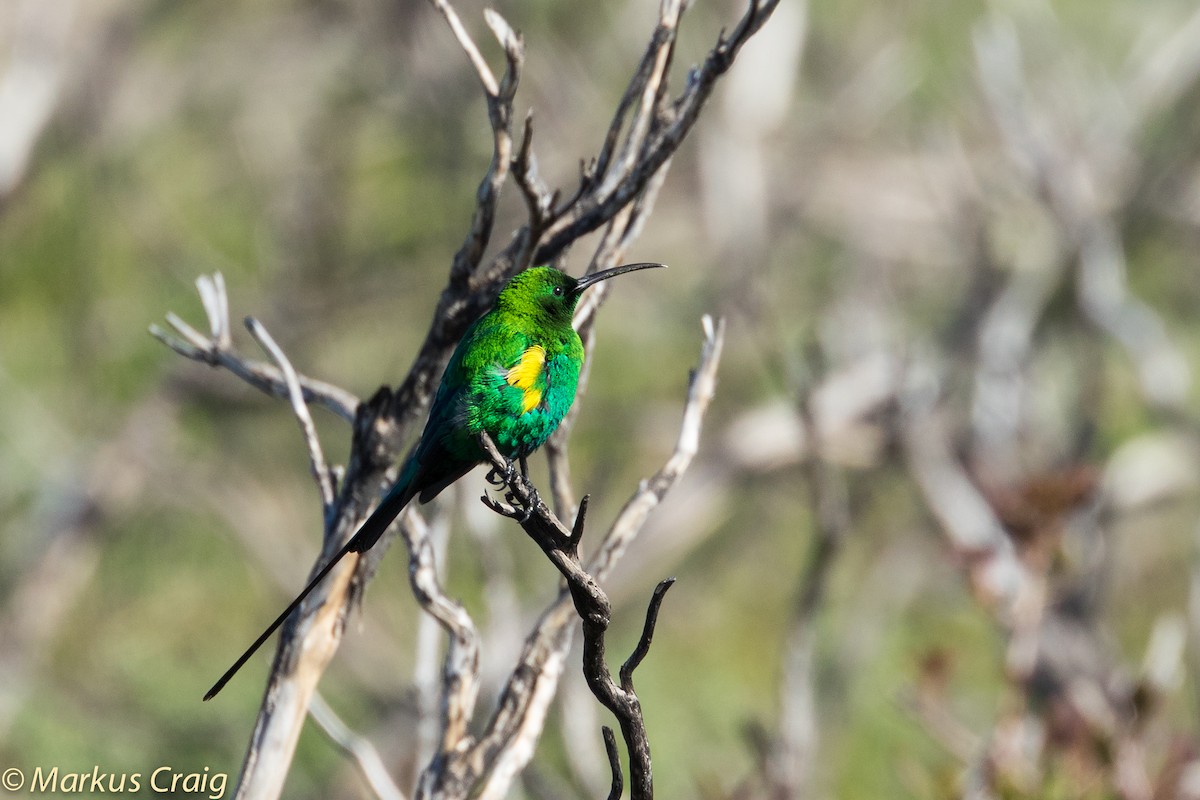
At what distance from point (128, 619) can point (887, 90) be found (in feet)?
18.8

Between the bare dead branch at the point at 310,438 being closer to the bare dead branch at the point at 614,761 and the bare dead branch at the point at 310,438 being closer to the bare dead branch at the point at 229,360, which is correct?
the bare dead branch at the point at 229,360

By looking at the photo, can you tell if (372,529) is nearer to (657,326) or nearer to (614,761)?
(614,761)

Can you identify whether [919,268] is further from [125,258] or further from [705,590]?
[125,258]

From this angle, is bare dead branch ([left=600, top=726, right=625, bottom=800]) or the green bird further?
the green bird

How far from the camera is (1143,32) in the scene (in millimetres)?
9281

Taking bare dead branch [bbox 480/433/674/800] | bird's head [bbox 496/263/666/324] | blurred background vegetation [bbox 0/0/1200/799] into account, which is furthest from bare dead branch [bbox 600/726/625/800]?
blurred background vegetation [bbox 0/0/1200/799]

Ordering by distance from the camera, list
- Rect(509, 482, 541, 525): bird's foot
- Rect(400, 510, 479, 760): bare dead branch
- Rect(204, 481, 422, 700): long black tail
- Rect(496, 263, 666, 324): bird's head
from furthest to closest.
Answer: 1. Rect(496, 263, 666, 324): bird's head
2. Rect(400, 510, 479, 760): bare dead branch
3. Rect(204, 481, 422, 700): long black tail
4. Rect(509, 482, 541, 525): bird's foot

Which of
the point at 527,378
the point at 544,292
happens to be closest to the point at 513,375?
the point at 527,378

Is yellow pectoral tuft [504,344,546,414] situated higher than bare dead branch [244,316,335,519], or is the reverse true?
yellow pectoral tuft [504,344,546,414]

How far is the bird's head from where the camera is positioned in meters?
2.85

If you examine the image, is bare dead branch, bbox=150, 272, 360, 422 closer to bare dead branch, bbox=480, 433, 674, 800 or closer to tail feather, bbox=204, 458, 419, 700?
tail feather, bbox=204, 458, 419, 700

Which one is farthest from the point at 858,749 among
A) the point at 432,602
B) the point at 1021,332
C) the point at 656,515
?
the point at 432,602

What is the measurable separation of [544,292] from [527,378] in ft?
0.73

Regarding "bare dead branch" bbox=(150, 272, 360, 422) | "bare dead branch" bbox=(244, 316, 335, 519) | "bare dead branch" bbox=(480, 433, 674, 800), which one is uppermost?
"bare dead branch" bbox=(150, 272, 360, 422)
